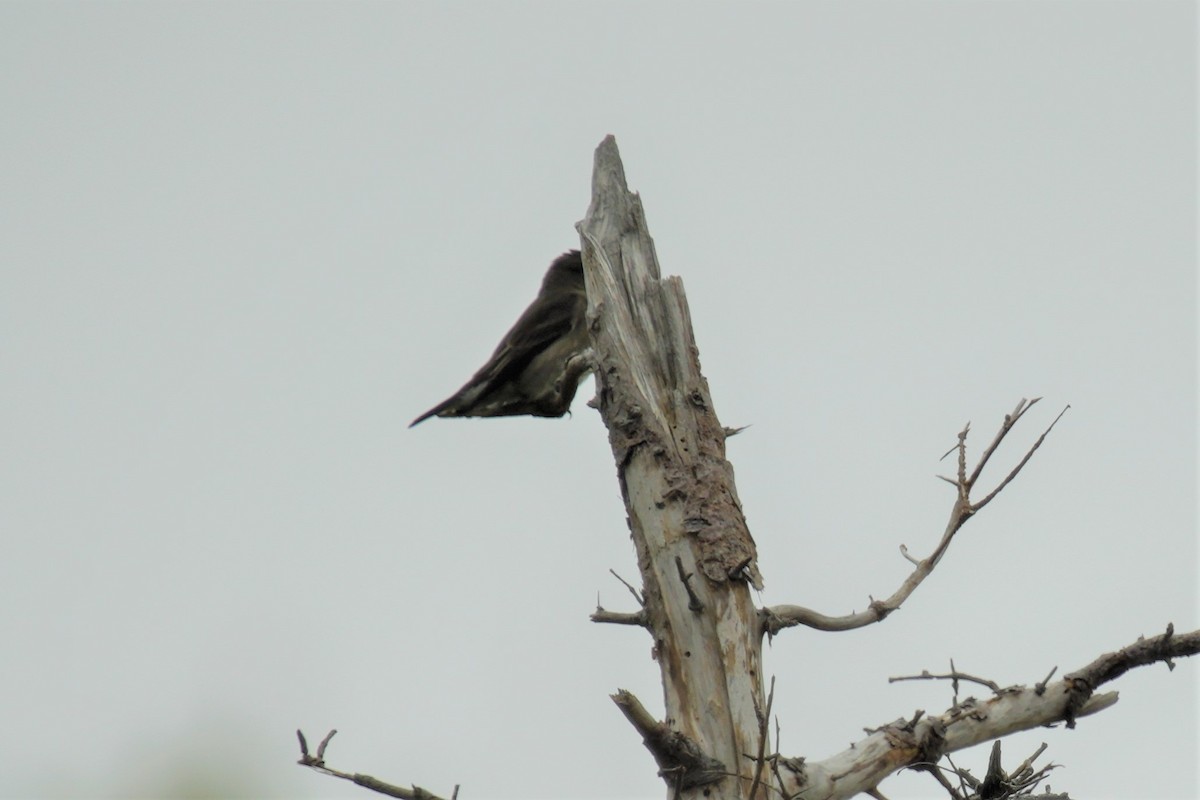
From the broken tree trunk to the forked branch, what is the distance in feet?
0.49

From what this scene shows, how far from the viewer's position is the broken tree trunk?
4.87 m

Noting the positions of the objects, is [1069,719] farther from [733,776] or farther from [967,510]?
[733,776]

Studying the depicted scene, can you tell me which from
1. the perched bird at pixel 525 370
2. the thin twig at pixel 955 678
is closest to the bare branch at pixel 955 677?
the thin twig at pixel 955 678

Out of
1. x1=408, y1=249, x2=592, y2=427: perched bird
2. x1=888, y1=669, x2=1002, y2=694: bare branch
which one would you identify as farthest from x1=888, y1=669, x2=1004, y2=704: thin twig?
x1=408, y1=249, x2=592, y2=427: perched bird

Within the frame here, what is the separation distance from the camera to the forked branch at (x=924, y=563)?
520cm

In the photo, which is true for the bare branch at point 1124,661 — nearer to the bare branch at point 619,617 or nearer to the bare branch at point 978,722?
the bare branch at point 978,722

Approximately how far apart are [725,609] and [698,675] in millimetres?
296

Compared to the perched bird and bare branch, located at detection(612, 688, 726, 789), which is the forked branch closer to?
bare branch, located at detection(612, 688, 726, 789)

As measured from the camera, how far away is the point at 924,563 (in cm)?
534

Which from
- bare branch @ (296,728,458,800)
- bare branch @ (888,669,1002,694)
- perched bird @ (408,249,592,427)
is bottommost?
bare branch @ (296,728,458,800)

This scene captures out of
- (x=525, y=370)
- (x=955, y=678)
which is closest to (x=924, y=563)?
(x=955, y=678)

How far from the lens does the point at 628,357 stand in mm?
5766

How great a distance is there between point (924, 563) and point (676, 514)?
110cm

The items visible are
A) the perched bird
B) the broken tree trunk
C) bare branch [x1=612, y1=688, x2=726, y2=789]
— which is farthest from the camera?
the perched bird
